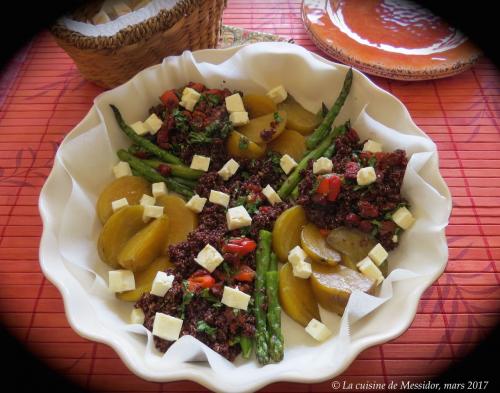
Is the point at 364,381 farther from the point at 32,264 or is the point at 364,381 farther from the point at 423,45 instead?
the point at 423,45

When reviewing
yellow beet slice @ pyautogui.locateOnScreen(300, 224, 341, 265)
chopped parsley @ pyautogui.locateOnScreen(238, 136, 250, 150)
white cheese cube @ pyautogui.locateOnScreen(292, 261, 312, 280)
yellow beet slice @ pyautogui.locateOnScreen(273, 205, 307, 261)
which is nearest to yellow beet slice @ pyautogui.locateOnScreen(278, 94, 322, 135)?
chopped parsley @ pyautogui.locateOnScreen(238, 136, 250, 150)

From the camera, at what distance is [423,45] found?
4.06 meters

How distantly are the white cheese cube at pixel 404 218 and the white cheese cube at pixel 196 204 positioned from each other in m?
1.35

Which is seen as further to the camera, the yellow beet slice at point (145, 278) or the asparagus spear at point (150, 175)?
the asparagus spear at point (150, 175)

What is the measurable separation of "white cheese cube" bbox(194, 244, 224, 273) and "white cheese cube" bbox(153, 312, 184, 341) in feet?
1.29

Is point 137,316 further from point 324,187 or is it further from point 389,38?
point 389,38

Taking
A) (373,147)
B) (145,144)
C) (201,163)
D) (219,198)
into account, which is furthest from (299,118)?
(145,144)

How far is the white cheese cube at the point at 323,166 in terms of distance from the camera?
124 inches

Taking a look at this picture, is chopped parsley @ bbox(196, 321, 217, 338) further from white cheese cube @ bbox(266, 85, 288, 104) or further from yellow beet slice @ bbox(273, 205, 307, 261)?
white cheese cube @ bbox(266, 85, 288, 104)

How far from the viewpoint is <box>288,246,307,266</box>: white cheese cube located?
2881mm

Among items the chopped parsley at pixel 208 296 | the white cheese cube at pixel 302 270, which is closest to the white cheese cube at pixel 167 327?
the chopped parsley at pixel 208 296

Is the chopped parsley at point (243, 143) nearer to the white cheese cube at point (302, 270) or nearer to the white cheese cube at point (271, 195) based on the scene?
the white cheese cube at point (271, 195)

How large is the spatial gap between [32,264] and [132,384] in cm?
122

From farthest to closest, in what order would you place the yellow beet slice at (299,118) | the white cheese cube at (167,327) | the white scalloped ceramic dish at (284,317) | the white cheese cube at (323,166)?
1. the yellow beet slice at (299,118)
2. the white cheese cube at (323,166)
3. the white cheese cube at (167,327)
4. the white scalloped ceramic dish at (284,317)
